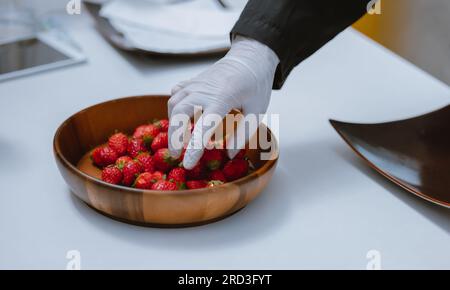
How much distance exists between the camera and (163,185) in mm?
805

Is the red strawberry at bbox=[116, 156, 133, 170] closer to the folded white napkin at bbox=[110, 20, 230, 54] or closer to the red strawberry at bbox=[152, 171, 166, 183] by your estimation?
the red strawberry at bbox=[152, 171, 166, 183]

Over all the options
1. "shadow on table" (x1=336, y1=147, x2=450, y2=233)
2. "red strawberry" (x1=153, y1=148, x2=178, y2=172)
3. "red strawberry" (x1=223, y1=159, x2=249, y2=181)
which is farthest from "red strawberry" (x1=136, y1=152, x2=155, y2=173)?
"shadow on table" (x1=336, y1=147, x2=450, y2=233)

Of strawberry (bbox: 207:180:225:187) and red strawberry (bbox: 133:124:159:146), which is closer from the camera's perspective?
strawberry (bbox: 207:180:225:187)

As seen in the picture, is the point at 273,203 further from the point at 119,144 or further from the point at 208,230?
the point at 119,144

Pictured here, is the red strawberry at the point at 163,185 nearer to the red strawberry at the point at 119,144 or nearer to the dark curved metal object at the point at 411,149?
the red strawberry at the point at 119,144

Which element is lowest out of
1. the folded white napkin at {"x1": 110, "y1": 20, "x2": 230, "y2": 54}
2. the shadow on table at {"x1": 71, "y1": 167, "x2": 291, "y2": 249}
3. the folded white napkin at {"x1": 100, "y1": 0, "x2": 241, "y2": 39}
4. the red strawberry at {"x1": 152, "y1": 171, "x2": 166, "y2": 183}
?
the shadow on table at {"x1": 71, "y1": 167, "x2": 291, "y2": 249}

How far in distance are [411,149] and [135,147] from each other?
0.45m

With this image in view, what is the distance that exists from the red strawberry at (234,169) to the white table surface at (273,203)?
6 centimetres

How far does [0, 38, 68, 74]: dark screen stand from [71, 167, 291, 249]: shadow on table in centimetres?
53

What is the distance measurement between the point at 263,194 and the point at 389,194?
0.64 ft

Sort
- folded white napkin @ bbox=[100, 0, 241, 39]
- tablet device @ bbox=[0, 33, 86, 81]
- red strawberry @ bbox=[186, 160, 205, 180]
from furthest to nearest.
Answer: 1. folded white napkin @ bbox=[100, 0, 241, 39]
2. tablet device @ bbox=[0, 33, 86, 81]
3. red strawberry @ bbox=[186, 160, 205, 180]

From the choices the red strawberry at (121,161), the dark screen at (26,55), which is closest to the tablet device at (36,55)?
the dark screen at (26,55)

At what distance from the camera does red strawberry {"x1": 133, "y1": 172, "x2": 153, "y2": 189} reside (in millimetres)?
824
